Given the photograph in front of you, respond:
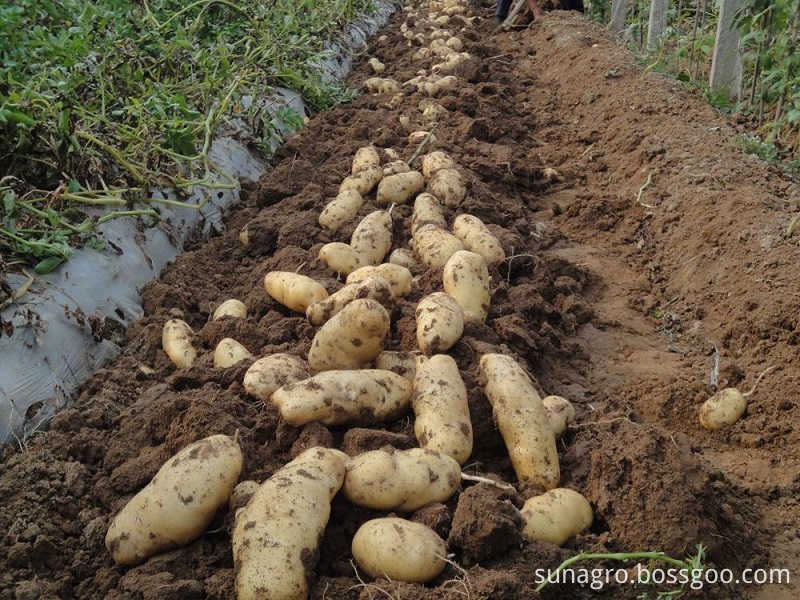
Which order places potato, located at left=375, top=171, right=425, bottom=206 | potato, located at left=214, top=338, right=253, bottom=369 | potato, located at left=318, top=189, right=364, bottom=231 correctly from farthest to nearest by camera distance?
1. potato, located at left=375, top=171, right=425, bottom=206
2. potato, located at left=318, top=189, right=364, bottom=231
3. potato, located at left=214, top=338, right=253, bottom=369

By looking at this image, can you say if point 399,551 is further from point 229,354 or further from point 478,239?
point 478,239

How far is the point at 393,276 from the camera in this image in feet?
10.2

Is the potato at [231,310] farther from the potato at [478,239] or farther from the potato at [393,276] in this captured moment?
the potato at [478,239]

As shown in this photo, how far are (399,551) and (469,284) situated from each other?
1398mm

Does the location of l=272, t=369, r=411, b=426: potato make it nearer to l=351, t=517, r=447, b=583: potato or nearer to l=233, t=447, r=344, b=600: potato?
l=233, t=447, r=344, b=600: potato

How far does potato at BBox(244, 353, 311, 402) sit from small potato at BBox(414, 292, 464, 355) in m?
0.43

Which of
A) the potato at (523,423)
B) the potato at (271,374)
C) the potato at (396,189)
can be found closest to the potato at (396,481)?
the potato at (523,423)

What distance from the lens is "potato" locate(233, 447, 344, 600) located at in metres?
1.79

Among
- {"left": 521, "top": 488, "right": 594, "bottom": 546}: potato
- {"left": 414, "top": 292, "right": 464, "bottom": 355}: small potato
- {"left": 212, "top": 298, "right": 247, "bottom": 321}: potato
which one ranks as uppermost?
{"left": 414, "top": 292, "right": 464, "bottom": 355}: small potato

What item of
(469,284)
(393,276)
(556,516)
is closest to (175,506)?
(556,516)

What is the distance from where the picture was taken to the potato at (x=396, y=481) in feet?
6.80

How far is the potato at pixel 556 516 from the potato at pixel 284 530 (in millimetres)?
549

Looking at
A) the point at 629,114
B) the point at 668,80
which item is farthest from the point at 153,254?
the point at 668,80

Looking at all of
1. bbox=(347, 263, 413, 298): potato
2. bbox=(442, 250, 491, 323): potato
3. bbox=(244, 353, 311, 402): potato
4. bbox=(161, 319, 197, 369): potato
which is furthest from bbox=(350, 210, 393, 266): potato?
bbox=(244, 353, 311, 402): potato
